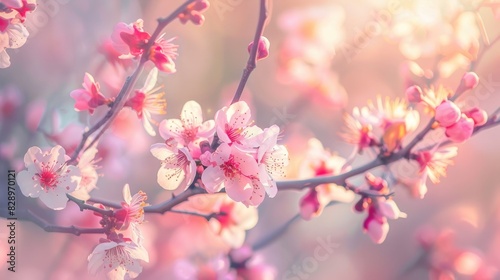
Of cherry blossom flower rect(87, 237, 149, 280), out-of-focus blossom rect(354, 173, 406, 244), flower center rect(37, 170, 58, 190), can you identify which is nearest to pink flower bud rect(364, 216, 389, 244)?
out-of-focus blossom rect(354, 173, 406, 244)

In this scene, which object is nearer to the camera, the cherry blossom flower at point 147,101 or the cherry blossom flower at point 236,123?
the cherry blossom flower at point 236,123

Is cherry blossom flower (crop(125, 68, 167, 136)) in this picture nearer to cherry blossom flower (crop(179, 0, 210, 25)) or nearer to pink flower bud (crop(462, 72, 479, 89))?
cherry blossom flower (crop(179, 0, 210, 25))

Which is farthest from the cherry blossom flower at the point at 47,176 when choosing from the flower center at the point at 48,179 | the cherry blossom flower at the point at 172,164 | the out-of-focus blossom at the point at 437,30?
the out-of-focus blossom at the point at 437,30

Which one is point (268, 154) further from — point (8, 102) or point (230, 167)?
point (8, 102)

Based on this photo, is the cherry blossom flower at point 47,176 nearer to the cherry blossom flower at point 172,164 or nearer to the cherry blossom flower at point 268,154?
the cherry blossom flower at point 172,164

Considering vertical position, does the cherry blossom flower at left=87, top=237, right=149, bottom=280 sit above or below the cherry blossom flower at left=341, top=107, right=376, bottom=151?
Result: below
